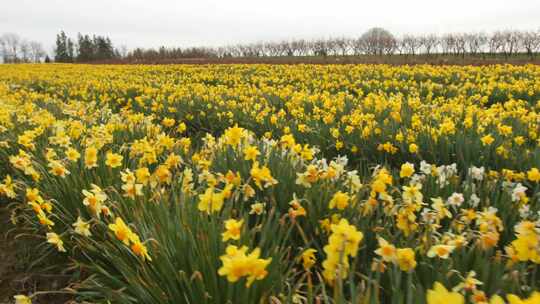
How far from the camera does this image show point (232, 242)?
1.77 m

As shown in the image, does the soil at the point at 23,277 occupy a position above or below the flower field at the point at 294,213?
below

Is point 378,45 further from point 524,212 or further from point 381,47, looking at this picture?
point 524,212

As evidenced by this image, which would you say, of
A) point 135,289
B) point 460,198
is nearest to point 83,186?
point 135,289

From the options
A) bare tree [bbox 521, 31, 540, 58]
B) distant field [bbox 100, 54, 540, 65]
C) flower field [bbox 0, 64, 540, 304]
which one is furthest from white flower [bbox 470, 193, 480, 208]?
bare tree [bbox 521, 31, 540, 58]

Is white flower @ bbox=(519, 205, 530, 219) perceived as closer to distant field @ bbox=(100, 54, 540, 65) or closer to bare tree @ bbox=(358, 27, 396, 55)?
distant field @ bbox=(100, 54, 540, 65)

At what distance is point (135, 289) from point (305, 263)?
711mm

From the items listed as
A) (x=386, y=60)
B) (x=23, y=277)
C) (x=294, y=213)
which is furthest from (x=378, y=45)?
(x=294, y=213)

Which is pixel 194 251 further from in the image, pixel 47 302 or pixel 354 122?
pixel 354 122

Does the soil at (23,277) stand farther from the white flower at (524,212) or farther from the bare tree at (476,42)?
the bare tree at (476,42)

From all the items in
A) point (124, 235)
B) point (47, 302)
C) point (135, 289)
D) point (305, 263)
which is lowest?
point (47, 302)

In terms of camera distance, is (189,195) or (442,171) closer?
(189,195)

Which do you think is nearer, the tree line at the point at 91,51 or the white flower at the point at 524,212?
the white flower at the point at 524,212

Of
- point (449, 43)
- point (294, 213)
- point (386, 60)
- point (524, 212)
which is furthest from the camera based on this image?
point (449, 43)

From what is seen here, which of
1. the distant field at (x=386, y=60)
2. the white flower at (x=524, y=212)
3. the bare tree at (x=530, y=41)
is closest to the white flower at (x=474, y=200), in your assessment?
the white flower at (x=524, y=212)
